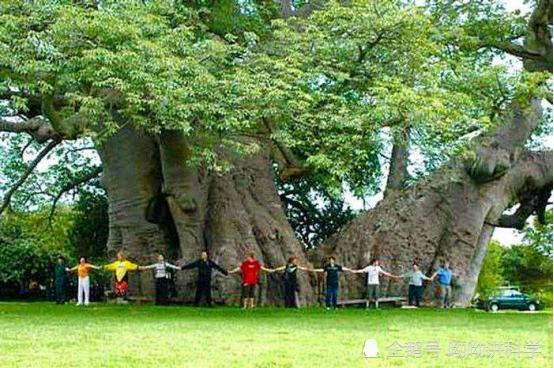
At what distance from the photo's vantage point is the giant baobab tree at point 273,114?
15680 mm

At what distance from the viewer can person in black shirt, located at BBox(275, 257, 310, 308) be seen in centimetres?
2125

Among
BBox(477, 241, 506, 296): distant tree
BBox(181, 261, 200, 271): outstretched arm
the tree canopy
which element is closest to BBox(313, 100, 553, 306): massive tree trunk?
the tree canopy

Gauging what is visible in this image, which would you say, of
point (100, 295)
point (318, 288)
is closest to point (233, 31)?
point (318, 288)

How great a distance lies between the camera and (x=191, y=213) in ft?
72.0

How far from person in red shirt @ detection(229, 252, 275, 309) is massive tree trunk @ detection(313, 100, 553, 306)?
10.5 ft

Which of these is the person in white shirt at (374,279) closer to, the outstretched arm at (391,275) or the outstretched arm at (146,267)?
the outstretched arm at (391,275)

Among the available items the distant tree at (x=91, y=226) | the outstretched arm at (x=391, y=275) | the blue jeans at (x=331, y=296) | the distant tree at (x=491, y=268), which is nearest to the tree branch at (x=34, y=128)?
the blue jeans at (x=331, y=296)

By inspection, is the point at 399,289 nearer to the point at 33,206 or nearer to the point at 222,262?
the point at 222,262

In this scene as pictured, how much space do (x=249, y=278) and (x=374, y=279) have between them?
3.49 meters

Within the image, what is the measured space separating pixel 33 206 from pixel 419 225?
49.0 ft

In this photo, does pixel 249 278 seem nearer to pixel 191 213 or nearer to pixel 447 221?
pixel 191 213

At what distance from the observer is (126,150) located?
906 inches

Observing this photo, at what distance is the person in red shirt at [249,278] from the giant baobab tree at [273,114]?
0.80m

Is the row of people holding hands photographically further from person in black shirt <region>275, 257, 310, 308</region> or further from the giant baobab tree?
the giant baobab tree
